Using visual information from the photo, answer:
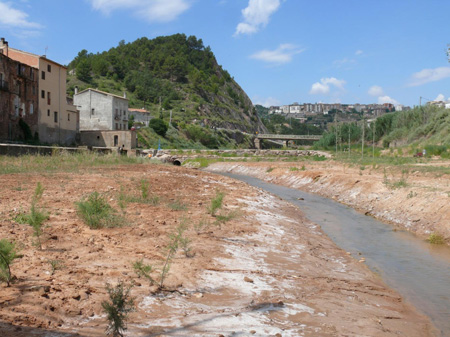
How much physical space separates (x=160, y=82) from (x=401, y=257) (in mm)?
155164

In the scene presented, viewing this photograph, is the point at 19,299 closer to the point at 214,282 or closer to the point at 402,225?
the point at 214,282

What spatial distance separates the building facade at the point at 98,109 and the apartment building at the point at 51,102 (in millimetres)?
15633

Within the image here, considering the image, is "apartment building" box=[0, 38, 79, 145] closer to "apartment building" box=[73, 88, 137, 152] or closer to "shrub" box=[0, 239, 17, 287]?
"apartment building" box=[73, 88, 137, 152]

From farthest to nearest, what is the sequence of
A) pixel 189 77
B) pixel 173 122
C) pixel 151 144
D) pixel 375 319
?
pixel 189 77 → pixel 173 122 → pixel 151 144 → pixel 375 319

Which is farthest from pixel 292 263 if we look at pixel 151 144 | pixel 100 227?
pixel 151 144

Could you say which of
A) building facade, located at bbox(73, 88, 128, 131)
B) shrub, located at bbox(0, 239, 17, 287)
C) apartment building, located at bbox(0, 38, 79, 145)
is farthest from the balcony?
shrub, located at bbox(0, 239, 17, 287)

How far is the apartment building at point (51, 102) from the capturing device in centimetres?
5422

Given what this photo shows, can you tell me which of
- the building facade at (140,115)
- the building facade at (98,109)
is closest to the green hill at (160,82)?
the building facade at (140,115)

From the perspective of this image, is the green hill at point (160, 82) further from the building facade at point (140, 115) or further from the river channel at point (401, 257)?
the river channel at point (401, 257)

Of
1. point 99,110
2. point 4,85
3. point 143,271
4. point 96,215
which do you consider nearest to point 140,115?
point 99,110

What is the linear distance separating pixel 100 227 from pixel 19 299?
4567 mm

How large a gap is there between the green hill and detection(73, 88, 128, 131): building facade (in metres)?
27.8

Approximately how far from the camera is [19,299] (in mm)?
5445

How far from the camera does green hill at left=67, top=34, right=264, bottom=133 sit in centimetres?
12862
